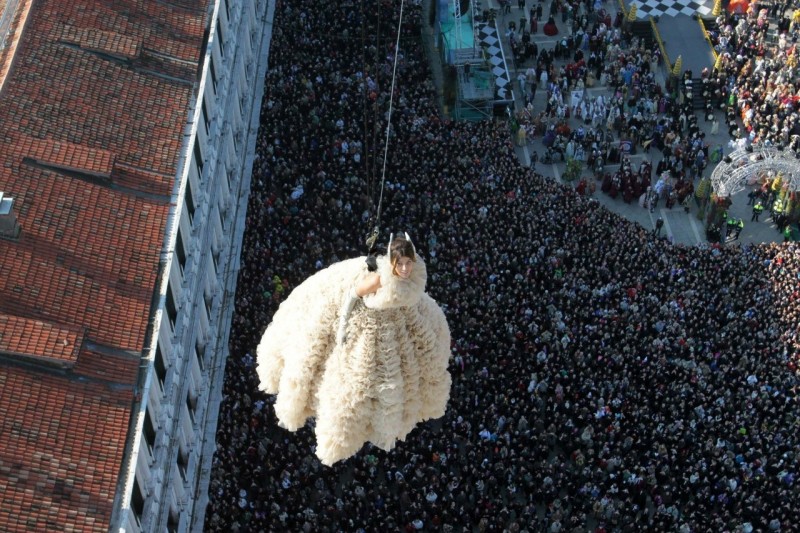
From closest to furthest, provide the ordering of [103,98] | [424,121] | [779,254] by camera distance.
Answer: [103,98], [779,254], [424,121]

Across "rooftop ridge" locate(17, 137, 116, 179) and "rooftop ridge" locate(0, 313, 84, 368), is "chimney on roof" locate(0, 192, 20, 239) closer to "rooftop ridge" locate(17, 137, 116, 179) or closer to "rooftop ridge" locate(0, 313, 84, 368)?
"rooftop ridge" locate(17, 137, 116, 179)

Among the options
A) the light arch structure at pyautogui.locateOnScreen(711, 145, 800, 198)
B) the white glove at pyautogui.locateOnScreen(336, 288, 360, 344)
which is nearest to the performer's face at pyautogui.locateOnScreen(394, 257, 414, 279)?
the white glove at pyautogui.locateOnScreen(336, 288, 360, 344)

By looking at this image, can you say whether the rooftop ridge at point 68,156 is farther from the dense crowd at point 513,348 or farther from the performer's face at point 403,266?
the performer's face at point 403,266

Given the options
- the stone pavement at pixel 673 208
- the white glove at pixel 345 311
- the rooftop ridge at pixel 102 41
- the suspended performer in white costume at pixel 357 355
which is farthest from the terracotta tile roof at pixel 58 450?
the stone pavement at pixel 673 208

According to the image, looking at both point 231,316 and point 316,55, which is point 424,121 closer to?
point 316,55

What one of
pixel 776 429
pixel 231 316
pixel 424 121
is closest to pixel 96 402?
pixel 231 316

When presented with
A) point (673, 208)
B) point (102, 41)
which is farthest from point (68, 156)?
point (673, 208)
